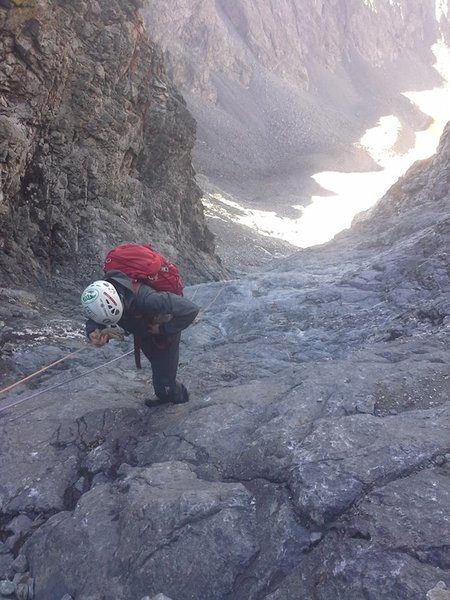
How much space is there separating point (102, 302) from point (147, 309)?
0.45 meters

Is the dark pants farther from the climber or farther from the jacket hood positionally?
the jacket hood

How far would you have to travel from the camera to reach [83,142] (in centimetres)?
1053

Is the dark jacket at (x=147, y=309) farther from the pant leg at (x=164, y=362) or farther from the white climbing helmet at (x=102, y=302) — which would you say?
the pant leg at (x=164, y=362)

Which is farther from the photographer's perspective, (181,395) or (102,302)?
(181,395)

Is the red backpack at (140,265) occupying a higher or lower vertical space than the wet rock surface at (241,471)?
higher

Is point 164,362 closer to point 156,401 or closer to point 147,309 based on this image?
point 156,401

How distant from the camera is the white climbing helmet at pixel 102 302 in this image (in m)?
4.19

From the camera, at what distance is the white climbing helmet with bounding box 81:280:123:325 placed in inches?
165

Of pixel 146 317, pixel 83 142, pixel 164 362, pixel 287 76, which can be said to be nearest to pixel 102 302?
pixel 146 317

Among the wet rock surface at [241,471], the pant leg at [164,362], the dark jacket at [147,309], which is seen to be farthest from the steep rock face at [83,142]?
the dark jacket at [147,309]

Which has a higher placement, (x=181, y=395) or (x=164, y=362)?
(x=164, y=362)

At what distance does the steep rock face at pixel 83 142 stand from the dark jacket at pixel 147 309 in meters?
A: 4.28

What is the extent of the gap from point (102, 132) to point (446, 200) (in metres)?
8.68

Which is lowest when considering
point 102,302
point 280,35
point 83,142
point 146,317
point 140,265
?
point 146,317
